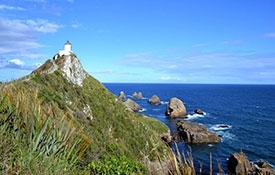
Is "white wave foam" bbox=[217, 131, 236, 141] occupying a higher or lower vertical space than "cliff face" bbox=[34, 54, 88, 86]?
lower

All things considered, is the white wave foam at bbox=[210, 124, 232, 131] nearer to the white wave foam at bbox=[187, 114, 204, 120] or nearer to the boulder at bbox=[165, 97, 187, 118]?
the white wave foam at bbox=[187, 114, 204, 120]

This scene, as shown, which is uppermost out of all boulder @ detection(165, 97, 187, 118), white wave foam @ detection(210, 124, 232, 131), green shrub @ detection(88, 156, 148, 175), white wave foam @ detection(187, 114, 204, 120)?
green shrub @ detection(88, 156, 148, 175)

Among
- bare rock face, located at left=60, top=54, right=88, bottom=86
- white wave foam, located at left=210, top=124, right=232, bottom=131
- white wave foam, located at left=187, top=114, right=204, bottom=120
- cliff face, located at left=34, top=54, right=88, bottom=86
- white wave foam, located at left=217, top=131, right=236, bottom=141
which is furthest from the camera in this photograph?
white wave foam, located at left=187, top=114, right=204, bottom=120

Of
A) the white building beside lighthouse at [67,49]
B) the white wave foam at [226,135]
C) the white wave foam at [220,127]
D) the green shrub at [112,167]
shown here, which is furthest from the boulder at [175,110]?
the green shrub at [112,167]

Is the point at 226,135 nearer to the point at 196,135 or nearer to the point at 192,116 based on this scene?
the point at 196,135

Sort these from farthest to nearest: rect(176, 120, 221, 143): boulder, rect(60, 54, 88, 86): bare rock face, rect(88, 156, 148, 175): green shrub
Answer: rect(176, 120, 221, 143): boulder → rect(60, 54, 88, 86): bare rock face → rect(88, 156, 148, 175): green shrub

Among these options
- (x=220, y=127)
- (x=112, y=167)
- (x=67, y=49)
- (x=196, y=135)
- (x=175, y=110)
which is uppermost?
(x=67, y=49)

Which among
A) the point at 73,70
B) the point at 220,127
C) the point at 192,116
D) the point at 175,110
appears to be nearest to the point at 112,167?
the point at 73,70

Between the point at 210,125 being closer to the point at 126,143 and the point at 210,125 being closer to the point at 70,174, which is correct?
the point at 126,143

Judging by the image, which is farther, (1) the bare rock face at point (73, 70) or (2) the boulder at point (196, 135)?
(2) the boulder at point (196, 135)

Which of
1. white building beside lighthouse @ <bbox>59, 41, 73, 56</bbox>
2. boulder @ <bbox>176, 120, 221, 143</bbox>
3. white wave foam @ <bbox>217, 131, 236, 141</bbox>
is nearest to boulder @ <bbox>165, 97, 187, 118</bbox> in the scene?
white wave foam @ <bbox>217, 131, 236, 141</bbox>

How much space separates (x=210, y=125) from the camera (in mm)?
65938

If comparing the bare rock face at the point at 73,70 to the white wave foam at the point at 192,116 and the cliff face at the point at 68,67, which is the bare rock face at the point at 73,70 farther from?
the white wave foam at the point at 192,116

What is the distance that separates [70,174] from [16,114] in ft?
5.67
